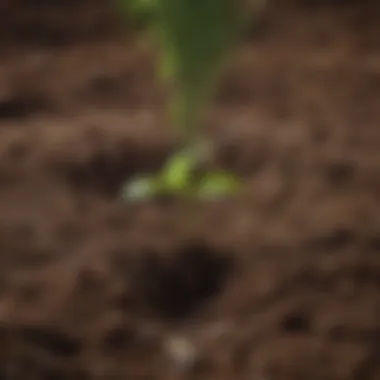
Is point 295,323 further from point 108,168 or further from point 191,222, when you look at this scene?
point 108,168

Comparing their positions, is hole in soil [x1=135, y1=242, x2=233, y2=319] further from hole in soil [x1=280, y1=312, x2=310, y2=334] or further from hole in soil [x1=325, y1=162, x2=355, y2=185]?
hole in soil [x1=325, y1=162, x2=355, y2=185]

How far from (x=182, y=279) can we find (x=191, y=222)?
0.19m

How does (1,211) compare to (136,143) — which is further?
(136,143)

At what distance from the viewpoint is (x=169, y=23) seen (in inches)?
56.2

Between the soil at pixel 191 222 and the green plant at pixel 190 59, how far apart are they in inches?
2.0

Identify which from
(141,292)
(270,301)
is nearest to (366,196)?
(270,301)

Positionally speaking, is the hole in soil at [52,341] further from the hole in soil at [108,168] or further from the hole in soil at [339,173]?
the hole in soil at [339,173]

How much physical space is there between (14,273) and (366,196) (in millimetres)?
731

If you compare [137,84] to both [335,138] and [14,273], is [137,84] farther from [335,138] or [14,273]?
[14,273]

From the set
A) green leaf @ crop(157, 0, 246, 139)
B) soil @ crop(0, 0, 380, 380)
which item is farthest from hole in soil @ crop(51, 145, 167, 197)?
green leaf @ crop(157, 0, 246, 139)

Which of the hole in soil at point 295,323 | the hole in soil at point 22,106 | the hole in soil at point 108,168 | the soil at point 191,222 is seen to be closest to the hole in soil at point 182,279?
the soil at point 191,222

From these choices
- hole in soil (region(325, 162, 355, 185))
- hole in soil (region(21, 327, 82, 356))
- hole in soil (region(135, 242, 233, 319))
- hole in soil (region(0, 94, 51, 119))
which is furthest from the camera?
hole in soil (region(0, 94, 51, 119))

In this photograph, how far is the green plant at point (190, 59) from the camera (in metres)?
1.41

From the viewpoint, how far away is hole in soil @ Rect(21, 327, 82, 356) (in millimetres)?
1223
